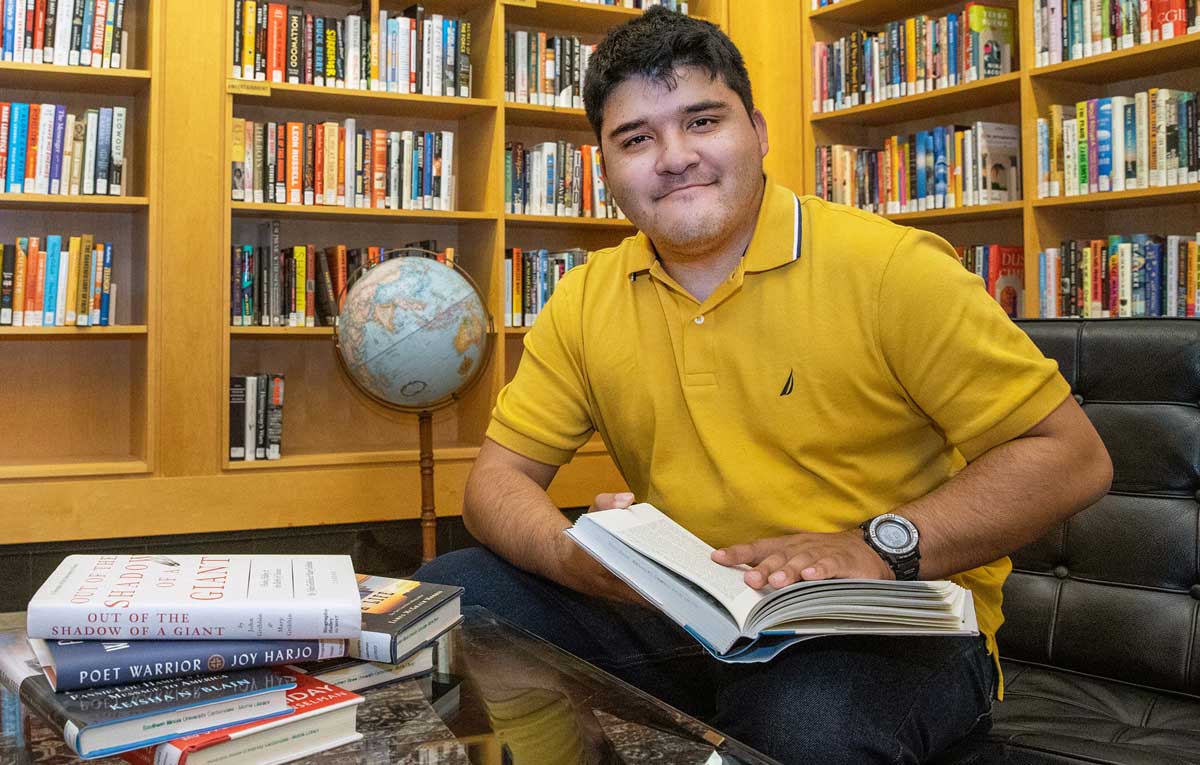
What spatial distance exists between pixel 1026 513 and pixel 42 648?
1.08 meters

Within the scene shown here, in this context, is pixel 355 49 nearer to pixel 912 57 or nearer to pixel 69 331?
pixel 69 331

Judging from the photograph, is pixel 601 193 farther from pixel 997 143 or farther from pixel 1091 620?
pixel 1091 620

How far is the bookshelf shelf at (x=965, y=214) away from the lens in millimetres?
3396

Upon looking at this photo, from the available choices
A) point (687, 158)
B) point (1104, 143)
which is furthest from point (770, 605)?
point (1104, 143)

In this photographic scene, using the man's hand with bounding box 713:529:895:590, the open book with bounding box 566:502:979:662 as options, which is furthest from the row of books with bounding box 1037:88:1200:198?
the open book with bounding box 566:502:979:662

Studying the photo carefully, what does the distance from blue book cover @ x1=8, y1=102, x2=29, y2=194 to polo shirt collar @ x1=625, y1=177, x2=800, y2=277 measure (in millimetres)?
2532

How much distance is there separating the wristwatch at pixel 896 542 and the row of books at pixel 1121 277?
6.77 feet

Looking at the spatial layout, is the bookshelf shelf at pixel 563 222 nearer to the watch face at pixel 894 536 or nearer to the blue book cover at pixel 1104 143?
the blue book cover at pixel 1104 143

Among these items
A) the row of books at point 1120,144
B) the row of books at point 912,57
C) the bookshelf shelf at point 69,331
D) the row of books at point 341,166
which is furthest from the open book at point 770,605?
the row of books at point 912,57

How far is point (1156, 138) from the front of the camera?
3037 millimetres

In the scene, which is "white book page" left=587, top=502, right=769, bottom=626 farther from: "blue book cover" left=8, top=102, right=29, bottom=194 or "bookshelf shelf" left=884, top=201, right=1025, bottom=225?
"blue book cover" left=8, top=102, right=29, bottom=194

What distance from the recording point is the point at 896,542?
1.26 metres

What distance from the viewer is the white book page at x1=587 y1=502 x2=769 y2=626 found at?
3.33ft

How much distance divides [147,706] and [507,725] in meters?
0.32
